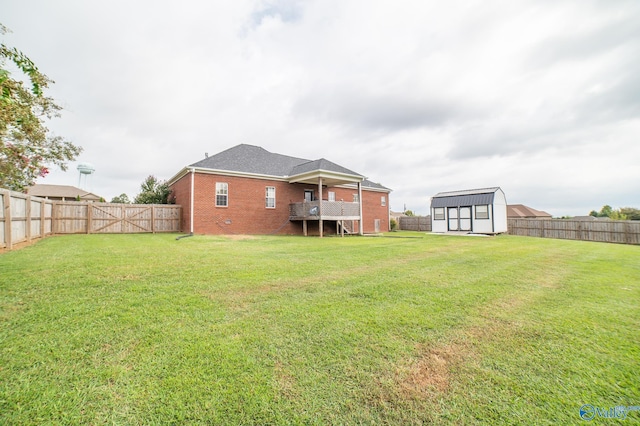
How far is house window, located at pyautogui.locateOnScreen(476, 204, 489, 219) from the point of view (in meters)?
21.3

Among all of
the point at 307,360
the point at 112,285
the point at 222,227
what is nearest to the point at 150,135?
the point at 222,227

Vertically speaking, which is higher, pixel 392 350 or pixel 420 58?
pixel 420 58

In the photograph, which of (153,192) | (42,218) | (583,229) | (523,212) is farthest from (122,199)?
(523,212)

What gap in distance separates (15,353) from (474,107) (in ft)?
62.1

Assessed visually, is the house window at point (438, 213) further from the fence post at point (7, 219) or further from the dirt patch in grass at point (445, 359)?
the fence post at point (7, 219)

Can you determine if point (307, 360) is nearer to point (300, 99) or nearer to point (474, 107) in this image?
point (300, 99)

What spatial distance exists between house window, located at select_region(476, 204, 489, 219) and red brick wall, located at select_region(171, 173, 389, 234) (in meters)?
11.9

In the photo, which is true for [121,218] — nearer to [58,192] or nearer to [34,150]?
[34,150]

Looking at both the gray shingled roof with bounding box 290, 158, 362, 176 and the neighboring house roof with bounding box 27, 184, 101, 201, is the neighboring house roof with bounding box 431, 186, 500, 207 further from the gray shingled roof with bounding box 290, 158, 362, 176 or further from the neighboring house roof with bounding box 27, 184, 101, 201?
the neighboring house roof with bounding box 27, 184, 101, 201

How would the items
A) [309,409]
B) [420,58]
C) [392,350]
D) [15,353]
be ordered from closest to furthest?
[309,409], [15,353], [392,350], [420,58]

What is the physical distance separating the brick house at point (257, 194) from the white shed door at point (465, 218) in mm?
9757

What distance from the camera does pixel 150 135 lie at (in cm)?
1798

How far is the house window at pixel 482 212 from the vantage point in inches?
838

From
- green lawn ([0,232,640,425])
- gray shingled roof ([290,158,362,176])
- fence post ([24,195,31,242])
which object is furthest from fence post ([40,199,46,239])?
gray shingled roof ([290,158,362,176])
